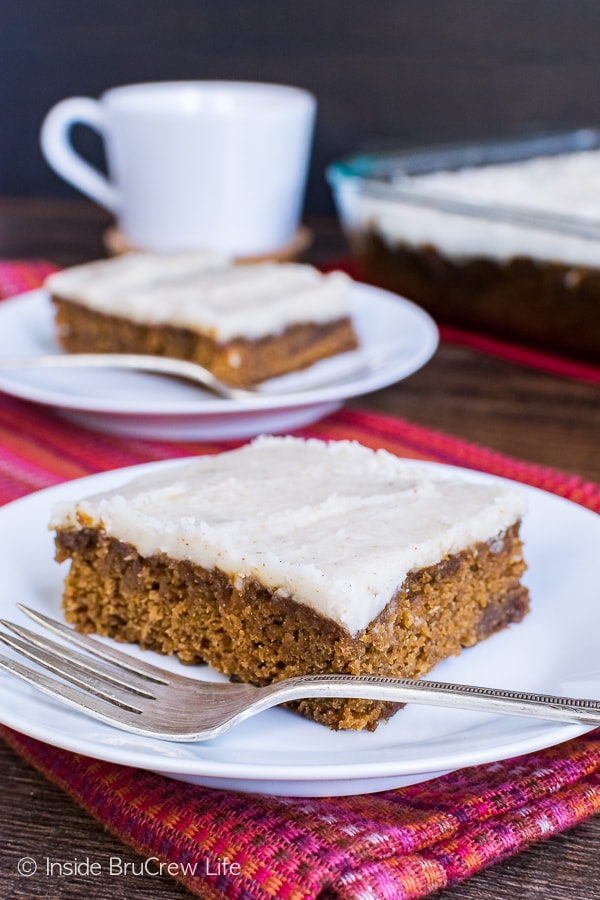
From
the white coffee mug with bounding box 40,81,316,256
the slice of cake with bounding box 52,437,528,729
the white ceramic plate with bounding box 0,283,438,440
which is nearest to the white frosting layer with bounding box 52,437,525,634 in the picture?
the slice of cake with bounding box 52,437,528,729

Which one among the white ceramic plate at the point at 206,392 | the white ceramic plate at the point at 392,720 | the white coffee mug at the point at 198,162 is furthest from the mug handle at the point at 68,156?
the white ceramic plate at the point at 392,720


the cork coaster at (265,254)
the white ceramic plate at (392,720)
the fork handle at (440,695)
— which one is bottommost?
the cork coaster at (265,254)

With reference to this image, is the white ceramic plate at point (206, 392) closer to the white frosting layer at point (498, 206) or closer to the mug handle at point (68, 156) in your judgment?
the white frosting layer at point (498, 206)

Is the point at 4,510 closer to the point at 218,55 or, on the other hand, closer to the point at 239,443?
the point at 239,443

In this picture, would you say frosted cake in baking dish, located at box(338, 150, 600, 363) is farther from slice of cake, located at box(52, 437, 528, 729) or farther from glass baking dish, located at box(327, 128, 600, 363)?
slice of cake, located at box(52, 437, 528, 729)

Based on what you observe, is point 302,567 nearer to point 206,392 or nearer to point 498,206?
point 206,392

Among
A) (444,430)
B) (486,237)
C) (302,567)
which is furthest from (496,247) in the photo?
(302,567)
